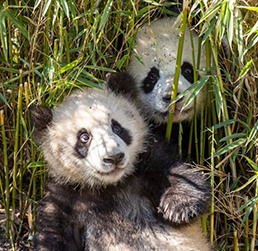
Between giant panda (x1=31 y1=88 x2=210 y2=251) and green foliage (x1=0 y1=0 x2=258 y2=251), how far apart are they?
5.3 inches

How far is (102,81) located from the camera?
3.62 metres

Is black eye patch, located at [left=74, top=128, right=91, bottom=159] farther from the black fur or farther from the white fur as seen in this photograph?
the black fur

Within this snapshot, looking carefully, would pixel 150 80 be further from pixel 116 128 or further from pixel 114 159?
pixel 114 159

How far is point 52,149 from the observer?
345 cm

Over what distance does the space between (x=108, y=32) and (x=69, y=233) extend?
1.27 meters

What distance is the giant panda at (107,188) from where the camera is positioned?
→ 11.0 ft

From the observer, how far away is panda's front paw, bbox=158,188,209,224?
3.30 meters

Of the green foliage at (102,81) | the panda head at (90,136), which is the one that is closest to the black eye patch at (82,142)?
the panda head at (90,136)

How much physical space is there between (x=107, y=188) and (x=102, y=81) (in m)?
0.61

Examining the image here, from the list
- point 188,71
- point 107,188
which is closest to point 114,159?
point 107,188

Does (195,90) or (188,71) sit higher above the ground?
(195,90)

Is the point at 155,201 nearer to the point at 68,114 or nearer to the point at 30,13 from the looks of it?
the point at 68,114

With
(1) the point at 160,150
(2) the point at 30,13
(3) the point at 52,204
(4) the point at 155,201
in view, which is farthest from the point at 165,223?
(2) the point at 30,13

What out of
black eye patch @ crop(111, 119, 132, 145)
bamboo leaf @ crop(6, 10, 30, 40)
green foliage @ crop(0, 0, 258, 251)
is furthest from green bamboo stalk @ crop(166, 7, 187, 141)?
bamboo leaf @ crop(6, 10, 30, 40)
